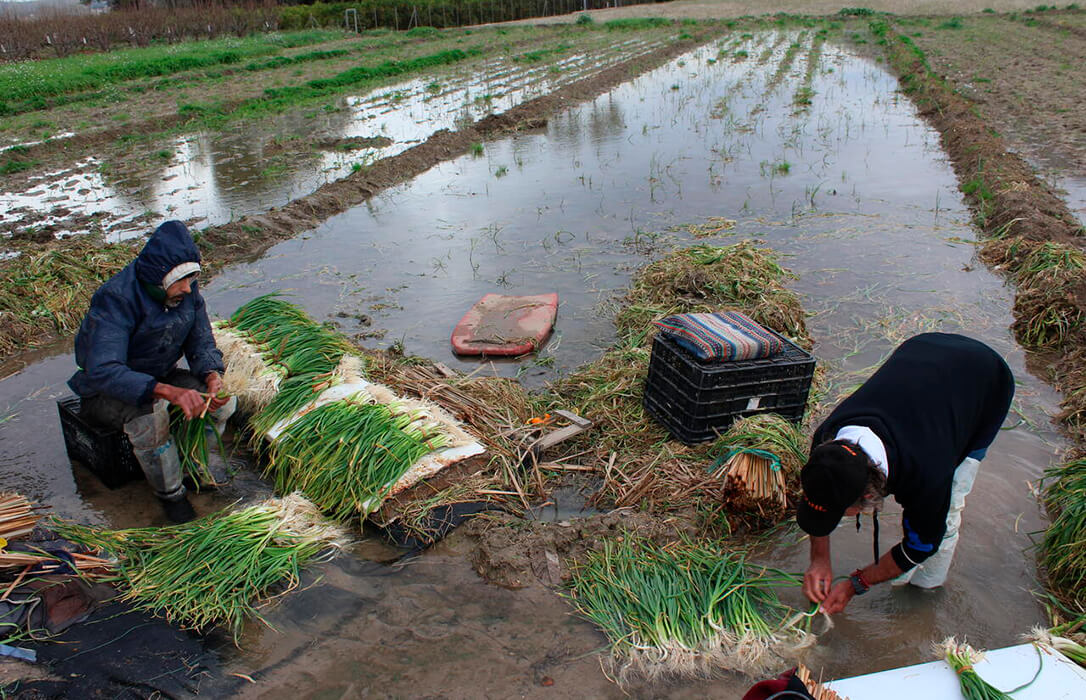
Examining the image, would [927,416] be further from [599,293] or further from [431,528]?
[599,293]

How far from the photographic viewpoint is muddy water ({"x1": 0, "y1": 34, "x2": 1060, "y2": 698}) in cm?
299

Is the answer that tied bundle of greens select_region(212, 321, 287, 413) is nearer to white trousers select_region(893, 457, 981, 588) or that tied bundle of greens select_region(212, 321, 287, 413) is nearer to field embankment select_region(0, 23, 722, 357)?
field embankment select_region(0, 23, 722, 357)

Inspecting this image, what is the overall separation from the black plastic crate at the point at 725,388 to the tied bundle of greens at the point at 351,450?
1.36 m

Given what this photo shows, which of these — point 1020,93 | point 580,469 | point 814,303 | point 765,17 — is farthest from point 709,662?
point 765,17

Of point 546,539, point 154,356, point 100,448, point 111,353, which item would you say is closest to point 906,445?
point 546,539

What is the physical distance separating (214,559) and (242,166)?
990cm

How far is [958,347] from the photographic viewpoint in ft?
8.86

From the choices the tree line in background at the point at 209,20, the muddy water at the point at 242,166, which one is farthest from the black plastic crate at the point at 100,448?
the tree line in background at the point at 209,20

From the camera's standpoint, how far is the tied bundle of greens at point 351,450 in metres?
3.72

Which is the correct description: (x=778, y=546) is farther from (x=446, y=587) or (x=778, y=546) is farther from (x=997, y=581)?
(x=446, y=587)

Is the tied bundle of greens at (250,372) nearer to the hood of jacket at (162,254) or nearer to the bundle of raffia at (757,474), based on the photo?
the hood of jacket at (162,254)

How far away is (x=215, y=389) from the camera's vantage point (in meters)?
3.96

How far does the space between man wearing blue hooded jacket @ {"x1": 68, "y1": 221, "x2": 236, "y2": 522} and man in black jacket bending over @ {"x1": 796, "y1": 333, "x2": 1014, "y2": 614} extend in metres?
2.99

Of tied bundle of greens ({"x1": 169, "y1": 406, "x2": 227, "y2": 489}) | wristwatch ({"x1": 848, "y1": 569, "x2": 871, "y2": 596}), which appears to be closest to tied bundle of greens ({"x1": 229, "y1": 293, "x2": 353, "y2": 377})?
tied bundle of greens ({"x1": 169, "y1": 406, "x2": 227, "y2": 489})
